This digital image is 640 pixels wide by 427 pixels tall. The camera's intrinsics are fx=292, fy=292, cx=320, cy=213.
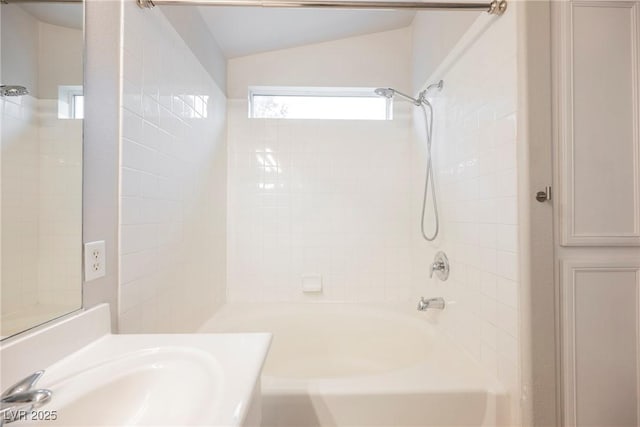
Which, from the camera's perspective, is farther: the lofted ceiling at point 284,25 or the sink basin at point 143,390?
the lofted ceiling at point 284,25

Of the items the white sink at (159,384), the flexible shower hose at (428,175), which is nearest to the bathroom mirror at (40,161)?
the white sink at (159,384)

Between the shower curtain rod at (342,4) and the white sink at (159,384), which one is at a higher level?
the shower curtain rod at (342,4)

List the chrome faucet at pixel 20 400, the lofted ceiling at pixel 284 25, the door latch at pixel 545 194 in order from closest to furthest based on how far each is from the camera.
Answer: the chrome faucet at pixel 20 400 < the door latch at pixel 545 194 < the lofted ceiling at pixel 284 25

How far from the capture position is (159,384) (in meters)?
0.70

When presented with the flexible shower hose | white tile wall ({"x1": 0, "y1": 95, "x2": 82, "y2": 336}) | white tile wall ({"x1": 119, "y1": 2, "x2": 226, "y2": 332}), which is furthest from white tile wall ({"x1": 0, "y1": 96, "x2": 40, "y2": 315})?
the flexible shower hose

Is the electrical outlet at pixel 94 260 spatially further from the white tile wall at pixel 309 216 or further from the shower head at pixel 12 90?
the white tile wall at pixel 309 216

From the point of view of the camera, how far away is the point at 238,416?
53cm

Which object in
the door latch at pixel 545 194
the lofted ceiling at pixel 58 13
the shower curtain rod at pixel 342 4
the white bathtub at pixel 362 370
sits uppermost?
the shower curtain rod at pixel 342 4

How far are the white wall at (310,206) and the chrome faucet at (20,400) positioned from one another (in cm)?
166

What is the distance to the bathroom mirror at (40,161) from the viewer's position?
0.67 meters

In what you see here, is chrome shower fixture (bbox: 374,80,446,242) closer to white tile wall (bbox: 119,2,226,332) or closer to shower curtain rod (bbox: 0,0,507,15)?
shower curtain rod (bbox: 0,0,507,15)

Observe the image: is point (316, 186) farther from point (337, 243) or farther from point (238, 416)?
point (238, 416)

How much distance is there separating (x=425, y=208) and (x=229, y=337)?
1511 mm

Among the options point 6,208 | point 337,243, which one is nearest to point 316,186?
point 337,243
